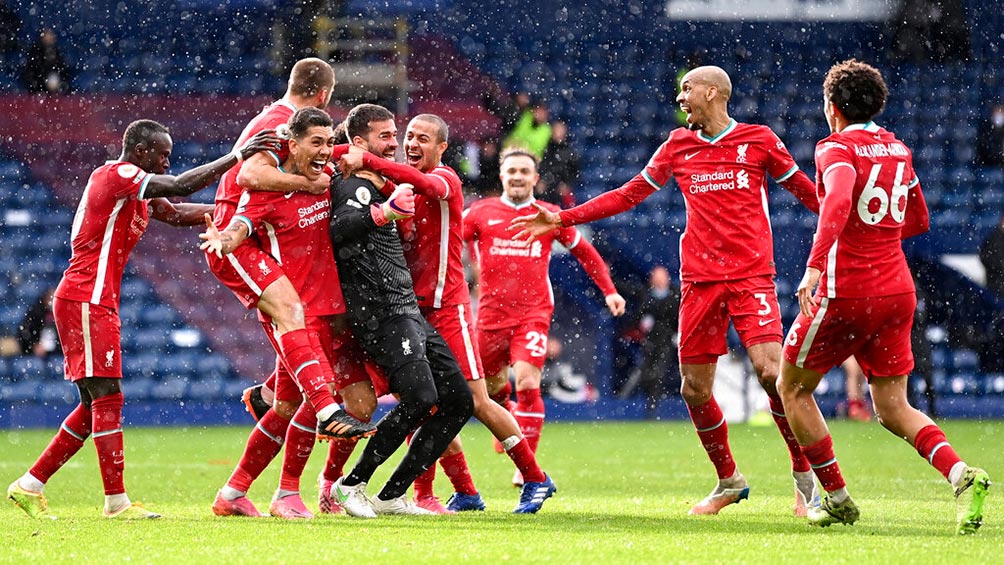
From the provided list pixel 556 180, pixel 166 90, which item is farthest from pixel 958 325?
pixel 166 90

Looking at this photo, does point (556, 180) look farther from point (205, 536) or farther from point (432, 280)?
point (205, 536)

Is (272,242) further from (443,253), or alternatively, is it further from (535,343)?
(535,343)

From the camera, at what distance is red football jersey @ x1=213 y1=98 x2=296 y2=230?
24.1 feet

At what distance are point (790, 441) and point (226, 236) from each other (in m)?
3.16

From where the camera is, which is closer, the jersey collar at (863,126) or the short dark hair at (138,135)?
the jersey collar at (863,126)

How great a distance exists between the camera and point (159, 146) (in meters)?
7.62

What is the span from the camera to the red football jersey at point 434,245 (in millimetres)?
7566

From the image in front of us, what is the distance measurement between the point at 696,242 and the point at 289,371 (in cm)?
231

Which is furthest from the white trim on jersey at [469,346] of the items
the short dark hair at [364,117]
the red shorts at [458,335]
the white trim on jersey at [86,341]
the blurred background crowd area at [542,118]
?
the blurred background crowd area at [542,118]

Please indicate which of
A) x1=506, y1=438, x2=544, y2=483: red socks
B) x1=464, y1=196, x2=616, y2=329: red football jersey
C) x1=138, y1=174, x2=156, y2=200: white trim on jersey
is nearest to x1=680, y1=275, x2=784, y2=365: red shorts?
x1=506, y1=438, x2=544, y2=483: red socks

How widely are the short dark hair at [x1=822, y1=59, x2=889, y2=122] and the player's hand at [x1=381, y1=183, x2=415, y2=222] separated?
2073 mm

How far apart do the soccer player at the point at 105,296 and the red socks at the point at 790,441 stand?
3023mm

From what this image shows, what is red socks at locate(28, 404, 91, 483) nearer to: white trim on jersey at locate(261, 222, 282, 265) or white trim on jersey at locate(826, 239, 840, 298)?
white trim on jersey at locate(261, 222, 282, 265)

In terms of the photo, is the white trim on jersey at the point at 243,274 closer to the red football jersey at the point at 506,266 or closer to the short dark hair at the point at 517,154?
the red football jersey at the point at 506,266
